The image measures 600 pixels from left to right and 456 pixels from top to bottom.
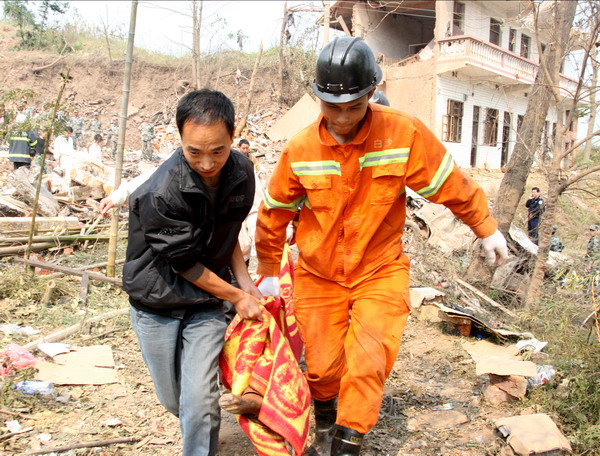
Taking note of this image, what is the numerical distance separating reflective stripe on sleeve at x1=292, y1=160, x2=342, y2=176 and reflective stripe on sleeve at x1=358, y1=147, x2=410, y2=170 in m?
0.13

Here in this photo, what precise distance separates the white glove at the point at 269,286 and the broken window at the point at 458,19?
20219 millimetres

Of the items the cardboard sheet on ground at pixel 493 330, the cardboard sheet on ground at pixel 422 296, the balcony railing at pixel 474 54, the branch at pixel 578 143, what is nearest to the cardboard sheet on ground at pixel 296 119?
the balcony railing at pixel 474 54

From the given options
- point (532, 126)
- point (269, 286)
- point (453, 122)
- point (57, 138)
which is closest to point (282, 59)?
point (453, 122)

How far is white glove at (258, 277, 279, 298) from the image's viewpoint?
3109 millimetres

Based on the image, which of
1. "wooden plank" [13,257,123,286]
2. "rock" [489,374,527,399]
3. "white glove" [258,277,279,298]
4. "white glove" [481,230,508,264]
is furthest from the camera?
"wooden plank" [13,257,123,286]

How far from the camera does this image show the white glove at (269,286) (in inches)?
122

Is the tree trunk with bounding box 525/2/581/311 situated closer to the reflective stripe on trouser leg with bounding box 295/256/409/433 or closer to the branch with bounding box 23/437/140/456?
the reflective stripe on trouser leg with bounding box 295/256/409/433

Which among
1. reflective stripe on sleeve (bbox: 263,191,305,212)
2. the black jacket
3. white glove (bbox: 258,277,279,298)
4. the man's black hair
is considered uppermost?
the man's black hair

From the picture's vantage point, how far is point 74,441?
289cm

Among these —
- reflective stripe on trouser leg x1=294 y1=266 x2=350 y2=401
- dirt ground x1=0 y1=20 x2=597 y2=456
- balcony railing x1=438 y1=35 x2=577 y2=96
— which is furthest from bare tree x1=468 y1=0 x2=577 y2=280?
balcony railing x1=438 y1=35 x2=577 y2=96

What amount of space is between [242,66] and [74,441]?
26.0 meters

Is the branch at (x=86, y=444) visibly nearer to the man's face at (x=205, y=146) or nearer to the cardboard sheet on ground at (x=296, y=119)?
the man's face at (x=205, y=146)

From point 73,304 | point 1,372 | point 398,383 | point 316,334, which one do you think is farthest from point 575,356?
point 73,304

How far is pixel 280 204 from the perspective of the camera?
2809 millimetres
